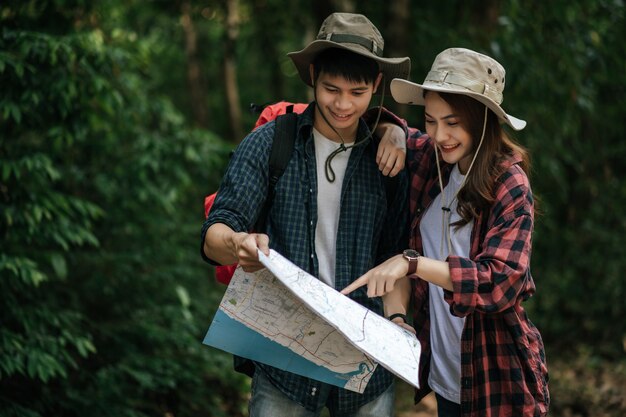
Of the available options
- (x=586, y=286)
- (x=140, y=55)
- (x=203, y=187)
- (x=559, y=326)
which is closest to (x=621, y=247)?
(x=586, y=286)

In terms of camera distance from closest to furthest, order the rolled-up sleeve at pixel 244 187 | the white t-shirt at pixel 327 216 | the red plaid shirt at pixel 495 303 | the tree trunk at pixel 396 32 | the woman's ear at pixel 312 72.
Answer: the red plaid shirt at pixel 495 303 < the rolled-up sleeve at pixel 244 187 < the white t-shirt at pixel 327 216 < the woman's ear at pixel 312 72 < the tree trunk at pixel 396 32

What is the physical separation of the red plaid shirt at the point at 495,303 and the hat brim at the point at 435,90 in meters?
0.14

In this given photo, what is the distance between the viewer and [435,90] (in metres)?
2.24

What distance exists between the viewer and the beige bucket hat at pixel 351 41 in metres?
2.35

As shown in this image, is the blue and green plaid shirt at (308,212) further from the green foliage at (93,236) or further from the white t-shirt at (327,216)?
the green foliage at (93,236)

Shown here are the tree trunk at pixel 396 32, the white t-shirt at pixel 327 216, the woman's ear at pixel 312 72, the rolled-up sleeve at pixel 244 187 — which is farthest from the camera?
the tree trunk at pixel 396 32

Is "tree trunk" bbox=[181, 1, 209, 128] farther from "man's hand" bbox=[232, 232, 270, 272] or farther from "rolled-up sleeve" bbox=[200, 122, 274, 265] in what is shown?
"man's hand" bbox=[232, 232, 270, 272]

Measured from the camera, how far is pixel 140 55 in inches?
199

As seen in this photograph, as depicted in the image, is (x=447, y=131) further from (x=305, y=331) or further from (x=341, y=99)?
(x=305, y=331)

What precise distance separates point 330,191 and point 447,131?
443mm

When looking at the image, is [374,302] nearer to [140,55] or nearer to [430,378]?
[430,378]

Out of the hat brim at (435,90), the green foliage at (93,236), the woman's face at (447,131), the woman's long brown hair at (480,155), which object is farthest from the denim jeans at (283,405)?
the green foliage at (93,236)

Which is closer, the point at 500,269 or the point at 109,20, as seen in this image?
the point at 500,269

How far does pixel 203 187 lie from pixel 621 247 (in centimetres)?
399
